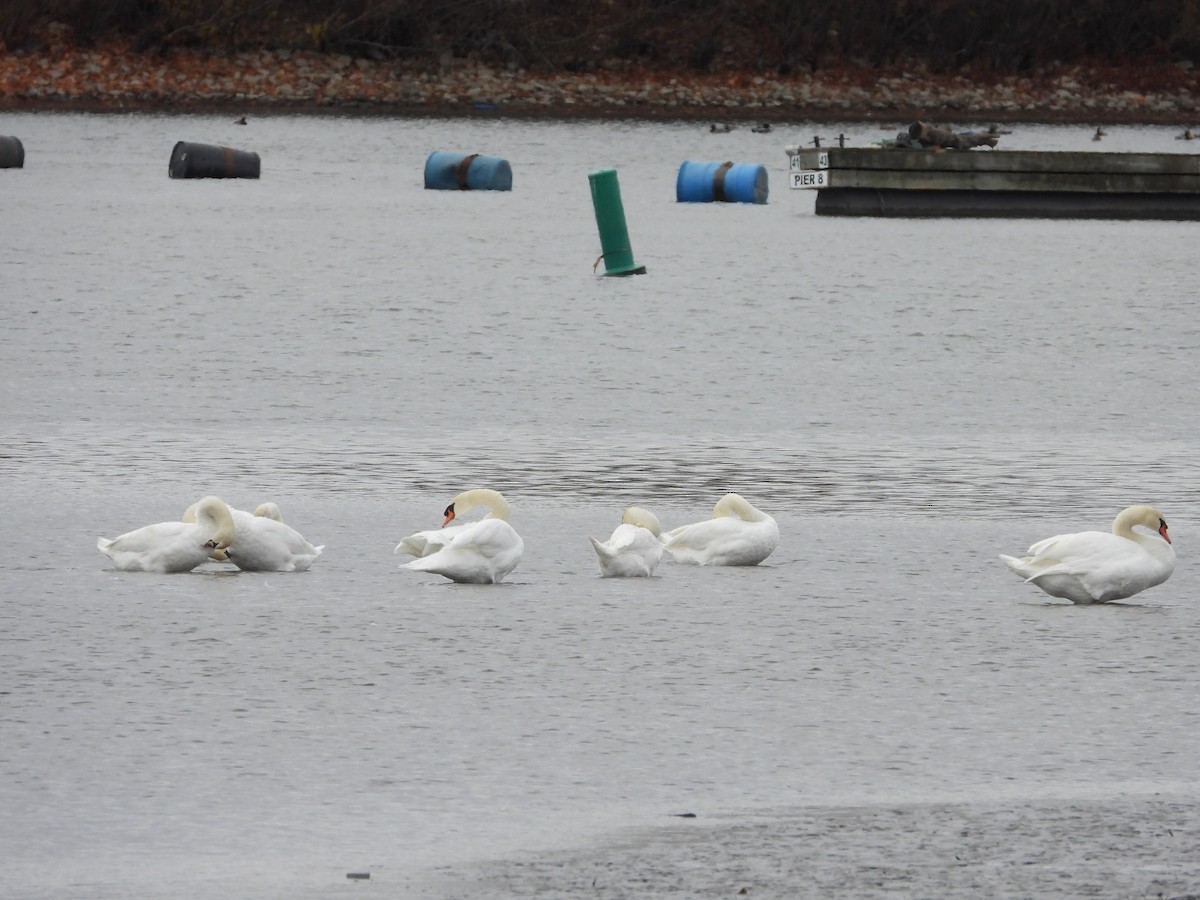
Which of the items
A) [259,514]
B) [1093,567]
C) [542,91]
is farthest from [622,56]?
[1093,567]

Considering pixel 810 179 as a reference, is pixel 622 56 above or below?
below

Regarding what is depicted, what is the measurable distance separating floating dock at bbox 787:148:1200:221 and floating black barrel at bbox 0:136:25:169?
61.0 ft

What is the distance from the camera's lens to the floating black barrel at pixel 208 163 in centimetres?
4828

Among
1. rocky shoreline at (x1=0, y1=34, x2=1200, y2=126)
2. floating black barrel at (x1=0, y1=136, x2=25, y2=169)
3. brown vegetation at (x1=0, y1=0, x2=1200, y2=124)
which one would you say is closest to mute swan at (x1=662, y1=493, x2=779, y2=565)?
floating black barrel at (x1=0, y1=136, x2=25, y2=169)

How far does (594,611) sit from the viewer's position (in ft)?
29.4

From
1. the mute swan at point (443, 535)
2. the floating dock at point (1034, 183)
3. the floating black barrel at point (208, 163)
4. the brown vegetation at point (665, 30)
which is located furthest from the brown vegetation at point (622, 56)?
the mute swan at point (443, 535)

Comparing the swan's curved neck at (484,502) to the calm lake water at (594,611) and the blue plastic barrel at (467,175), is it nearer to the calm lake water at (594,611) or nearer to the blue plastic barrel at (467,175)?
the calm lake water at (594,611)

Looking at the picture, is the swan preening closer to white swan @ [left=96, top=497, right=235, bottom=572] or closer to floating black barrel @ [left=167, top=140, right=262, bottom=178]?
white swan @ [left=96, top=497, right=235, bottom=572]

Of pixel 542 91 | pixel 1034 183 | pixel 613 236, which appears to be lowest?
pixel 542 91

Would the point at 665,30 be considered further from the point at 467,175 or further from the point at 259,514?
the point at 259,514

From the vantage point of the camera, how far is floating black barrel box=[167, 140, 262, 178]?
48281 millimetres

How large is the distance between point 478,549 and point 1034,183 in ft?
94.8

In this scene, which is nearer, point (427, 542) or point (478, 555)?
point (478, 555)

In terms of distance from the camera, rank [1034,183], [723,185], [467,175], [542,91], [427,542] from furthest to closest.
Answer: [542,91]
[467,175]
[723,185]
[1034,183]
[427,542]
